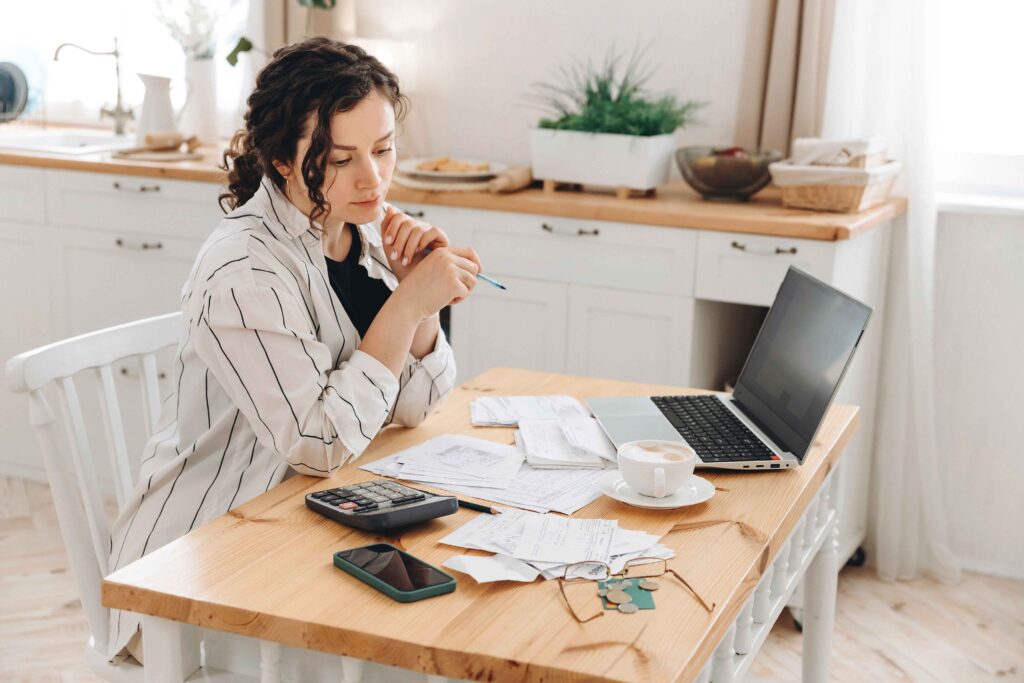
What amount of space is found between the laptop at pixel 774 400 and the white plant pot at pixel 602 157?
110 cm

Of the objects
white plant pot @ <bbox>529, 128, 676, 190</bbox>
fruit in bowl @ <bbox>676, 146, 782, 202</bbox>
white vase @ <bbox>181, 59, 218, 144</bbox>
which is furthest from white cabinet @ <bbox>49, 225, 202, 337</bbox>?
fruit in bowl @ <bbox>676, 146, 782, 202</bbox>

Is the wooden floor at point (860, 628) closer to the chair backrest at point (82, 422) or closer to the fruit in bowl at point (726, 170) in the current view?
the chair backrest at point (82, 422)

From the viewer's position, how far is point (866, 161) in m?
2.64

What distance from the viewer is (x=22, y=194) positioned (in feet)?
11.0

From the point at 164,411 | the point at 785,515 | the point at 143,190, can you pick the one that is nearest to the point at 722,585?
the point at 785,515

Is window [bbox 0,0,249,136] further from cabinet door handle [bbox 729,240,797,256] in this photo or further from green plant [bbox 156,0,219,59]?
cabinet door handle [bbox 729,240,797,256]

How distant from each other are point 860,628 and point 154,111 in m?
2.41

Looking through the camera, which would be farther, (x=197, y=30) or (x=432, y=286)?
(x=197, y=30)

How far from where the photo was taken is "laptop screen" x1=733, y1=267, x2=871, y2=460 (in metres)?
1.52

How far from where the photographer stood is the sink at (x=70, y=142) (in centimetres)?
352

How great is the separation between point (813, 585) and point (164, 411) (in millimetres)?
1022

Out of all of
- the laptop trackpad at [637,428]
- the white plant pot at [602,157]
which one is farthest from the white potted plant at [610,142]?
the laptop trackpad at [637,428]

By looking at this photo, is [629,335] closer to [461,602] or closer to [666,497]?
[666,497]

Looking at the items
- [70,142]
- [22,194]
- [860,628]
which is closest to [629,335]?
[860,628]
